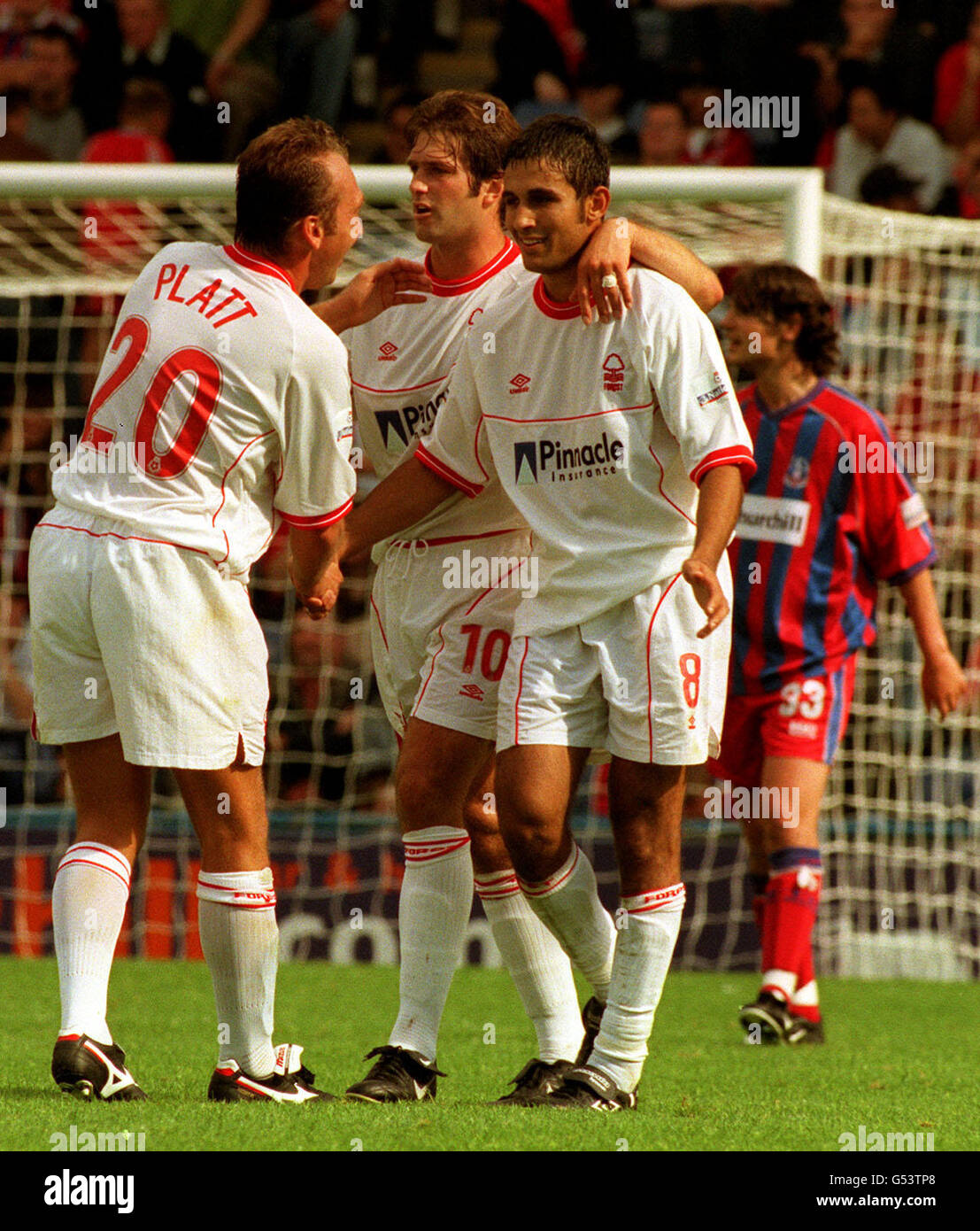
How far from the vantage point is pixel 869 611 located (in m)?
5.72

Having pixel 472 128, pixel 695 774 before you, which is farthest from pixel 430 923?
pixel 695 774

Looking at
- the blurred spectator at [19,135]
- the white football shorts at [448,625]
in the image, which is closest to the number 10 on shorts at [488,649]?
the white football shorts at [448,625]

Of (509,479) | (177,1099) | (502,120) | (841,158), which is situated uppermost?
(841,158)

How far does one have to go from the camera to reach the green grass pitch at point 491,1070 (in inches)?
121

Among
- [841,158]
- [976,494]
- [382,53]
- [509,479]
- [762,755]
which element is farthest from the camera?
[382,53]

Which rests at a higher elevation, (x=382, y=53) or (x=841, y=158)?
(x=382, y=53)

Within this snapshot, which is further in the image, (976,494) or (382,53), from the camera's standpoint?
(382,53)

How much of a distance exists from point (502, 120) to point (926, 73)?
7440mm

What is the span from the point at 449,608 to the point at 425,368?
2.04ft

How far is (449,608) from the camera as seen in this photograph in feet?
13.1

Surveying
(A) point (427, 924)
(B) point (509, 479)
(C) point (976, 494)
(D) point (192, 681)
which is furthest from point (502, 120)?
(C) point (976, 494)

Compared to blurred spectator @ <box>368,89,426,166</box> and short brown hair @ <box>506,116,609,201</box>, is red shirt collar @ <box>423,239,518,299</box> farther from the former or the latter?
blurred spectator @ <box>368,89,426,166</box>
